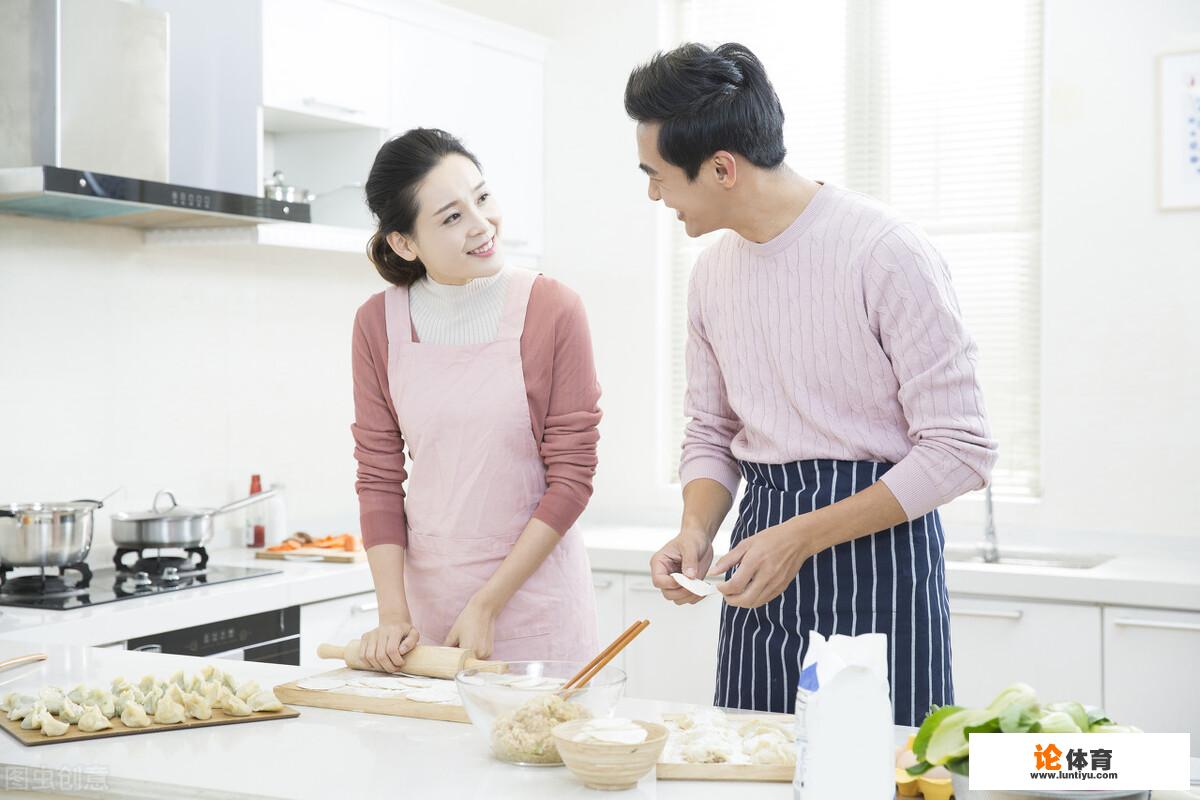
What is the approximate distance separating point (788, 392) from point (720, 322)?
0.17 meters

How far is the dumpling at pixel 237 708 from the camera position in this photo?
145 cm

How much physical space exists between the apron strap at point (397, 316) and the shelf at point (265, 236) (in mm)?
1181

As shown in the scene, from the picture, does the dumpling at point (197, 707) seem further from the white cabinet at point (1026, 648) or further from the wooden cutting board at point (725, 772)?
the white cabinet at point (1026, 648)

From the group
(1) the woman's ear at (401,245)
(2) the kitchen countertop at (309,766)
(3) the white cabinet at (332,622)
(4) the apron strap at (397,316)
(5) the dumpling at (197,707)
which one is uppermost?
(1) the woman's ear at (401,245)

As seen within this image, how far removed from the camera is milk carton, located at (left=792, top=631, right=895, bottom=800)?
1.03 meters

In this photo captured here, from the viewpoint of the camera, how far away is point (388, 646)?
1653mm

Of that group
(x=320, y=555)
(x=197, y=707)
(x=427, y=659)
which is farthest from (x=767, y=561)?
(x=320, y=555)

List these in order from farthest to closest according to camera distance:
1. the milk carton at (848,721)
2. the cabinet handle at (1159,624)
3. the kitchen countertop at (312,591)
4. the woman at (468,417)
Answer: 1. the cabinet handle at (1159,624)
2. the kitchen countertop at (312,591)
3. the woman at (468,417)
4. the milk carton at (848,721)

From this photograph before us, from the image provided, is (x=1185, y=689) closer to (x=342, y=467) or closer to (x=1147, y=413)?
→ (x=1147, y=413)

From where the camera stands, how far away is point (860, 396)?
1.68m

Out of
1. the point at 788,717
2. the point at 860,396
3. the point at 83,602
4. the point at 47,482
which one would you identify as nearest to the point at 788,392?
the point at 860,396

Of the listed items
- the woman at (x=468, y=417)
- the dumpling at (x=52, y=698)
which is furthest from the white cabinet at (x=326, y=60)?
the dumpling at (x=52, y=698)

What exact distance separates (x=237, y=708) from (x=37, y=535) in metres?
1.40

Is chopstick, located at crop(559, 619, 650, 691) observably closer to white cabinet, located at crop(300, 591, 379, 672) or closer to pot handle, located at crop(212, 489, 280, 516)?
white cabinet, located at crop(300, 591, 379, 672)
